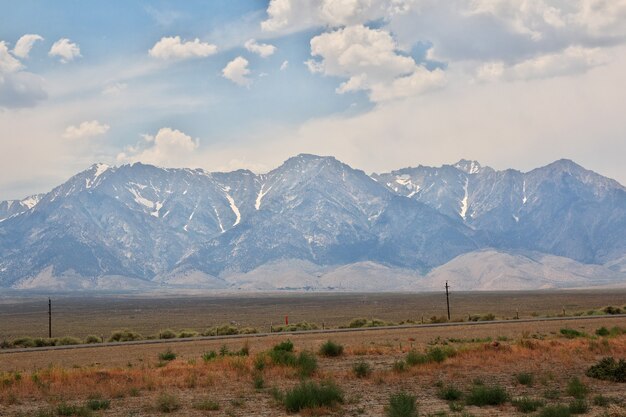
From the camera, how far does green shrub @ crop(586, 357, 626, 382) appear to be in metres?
24.4

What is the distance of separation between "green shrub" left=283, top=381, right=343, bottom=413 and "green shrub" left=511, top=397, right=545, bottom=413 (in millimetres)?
4513

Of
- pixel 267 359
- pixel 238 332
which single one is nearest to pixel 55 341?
pixel 238 332

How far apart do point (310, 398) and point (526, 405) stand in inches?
213

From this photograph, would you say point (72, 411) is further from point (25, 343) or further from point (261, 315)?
point (261, 315)

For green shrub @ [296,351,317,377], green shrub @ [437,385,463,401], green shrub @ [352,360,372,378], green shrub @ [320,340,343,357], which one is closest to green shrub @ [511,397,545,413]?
green shrub @ [437,385,463,401]

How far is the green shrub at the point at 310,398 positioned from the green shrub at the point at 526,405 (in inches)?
178

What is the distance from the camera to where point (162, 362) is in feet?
112

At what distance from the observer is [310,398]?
20.2 metres

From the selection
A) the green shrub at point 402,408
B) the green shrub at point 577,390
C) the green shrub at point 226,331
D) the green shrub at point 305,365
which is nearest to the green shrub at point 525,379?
the green shrub at point 577,390

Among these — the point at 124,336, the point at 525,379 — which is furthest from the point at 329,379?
the point at 124,336

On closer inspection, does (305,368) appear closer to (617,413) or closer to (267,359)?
(267,359)

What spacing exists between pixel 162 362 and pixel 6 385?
938cm

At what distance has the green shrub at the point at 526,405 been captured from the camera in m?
19.4

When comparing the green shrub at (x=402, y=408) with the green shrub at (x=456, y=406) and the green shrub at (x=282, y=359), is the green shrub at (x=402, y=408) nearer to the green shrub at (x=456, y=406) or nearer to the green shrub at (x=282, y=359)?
the green shrub at (x=456, y=406)
